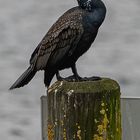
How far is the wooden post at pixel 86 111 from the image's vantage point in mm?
4531

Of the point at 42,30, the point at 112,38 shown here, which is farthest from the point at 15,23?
the point at 112,38

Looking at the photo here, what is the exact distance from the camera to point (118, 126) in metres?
4.62

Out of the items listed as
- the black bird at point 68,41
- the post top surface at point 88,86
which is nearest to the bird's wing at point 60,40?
the black bird at point 68,41

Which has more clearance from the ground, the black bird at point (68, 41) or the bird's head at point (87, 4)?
the bird's head at point (87, 4)

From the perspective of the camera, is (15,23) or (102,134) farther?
(15,23)

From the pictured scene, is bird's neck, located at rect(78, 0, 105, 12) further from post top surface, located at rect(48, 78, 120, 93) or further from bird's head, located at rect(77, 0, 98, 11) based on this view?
post top surface, located at rect(48, 78, 120, 93)

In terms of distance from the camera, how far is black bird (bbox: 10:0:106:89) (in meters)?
5.24

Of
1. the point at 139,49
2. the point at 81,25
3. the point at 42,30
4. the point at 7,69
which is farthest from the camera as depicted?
the point at 42,30

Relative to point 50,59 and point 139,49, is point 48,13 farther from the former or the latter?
point 50,59

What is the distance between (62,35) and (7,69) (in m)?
6.13

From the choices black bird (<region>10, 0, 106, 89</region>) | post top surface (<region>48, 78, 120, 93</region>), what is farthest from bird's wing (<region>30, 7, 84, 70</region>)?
post top surface (<region>48, 78, 120, 93</region>)

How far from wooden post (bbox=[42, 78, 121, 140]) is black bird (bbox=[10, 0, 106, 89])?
0.64 meters

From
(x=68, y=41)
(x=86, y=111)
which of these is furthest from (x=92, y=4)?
(x=86, y=111)

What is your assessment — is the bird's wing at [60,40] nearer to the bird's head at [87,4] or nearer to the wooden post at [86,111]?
the bird's head at [87,4]
